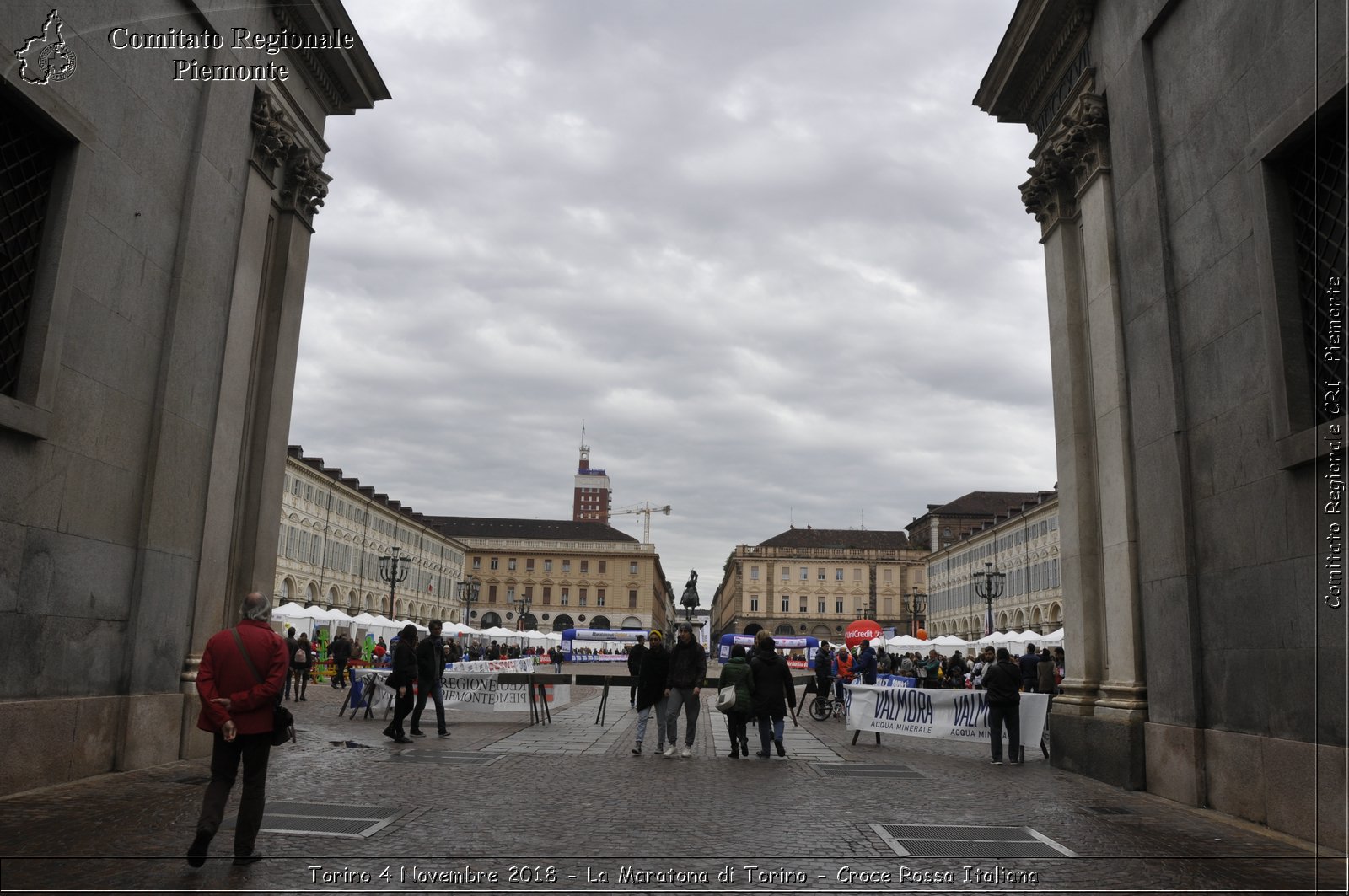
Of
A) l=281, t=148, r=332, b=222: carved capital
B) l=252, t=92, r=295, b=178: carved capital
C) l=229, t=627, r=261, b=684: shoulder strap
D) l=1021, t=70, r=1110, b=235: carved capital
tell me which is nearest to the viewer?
l=229, t=627, r=261, b=684: shoulder strap

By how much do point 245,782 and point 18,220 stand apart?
20.0 ft

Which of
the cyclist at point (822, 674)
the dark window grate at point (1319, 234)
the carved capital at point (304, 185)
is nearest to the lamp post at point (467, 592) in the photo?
the cyclist at point (822, 674)

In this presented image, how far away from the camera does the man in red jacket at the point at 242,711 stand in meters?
6.38

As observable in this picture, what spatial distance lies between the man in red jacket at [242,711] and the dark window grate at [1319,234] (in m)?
8.43

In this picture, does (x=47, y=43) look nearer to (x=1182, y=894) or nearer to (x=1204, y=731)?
(x=1182, y=894)

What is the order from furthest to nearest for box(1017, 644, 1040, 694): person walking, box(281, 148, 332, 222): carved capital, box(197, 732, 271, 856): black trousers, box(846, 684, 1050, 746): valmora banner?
box(1017, 644, 1040, 694): person walking, box(281, 148, 332, 222): carved capital, box(846, 684, 1050, 746): valmora banner, box(197, 732, 271, 856): black trousers

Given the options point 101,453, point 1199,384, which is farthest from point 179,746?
point 1199,384

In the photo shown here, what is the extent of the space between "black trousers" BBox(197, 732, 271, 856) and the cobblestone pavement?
206mm

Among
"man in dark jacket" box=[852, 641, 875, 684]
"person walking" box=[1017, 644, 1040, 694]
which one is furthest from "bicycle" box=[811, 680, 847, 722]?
"person walking" box=[1017, 644, 1040, 694]

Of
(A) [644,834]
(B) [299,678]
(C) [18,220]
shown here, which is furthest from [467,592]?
(A) [644,834]

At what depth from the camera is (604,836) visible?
7.54m

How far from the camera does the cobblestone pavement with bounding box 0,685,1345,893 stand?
614cm

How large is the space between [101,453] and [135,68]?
13.7 ft

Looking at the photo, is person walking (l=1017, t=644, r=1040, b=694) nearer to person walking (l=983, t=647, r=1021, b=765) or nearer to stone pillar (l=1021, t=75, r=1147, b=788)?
person walking (l=983, t=647, r=1021, b=765)
